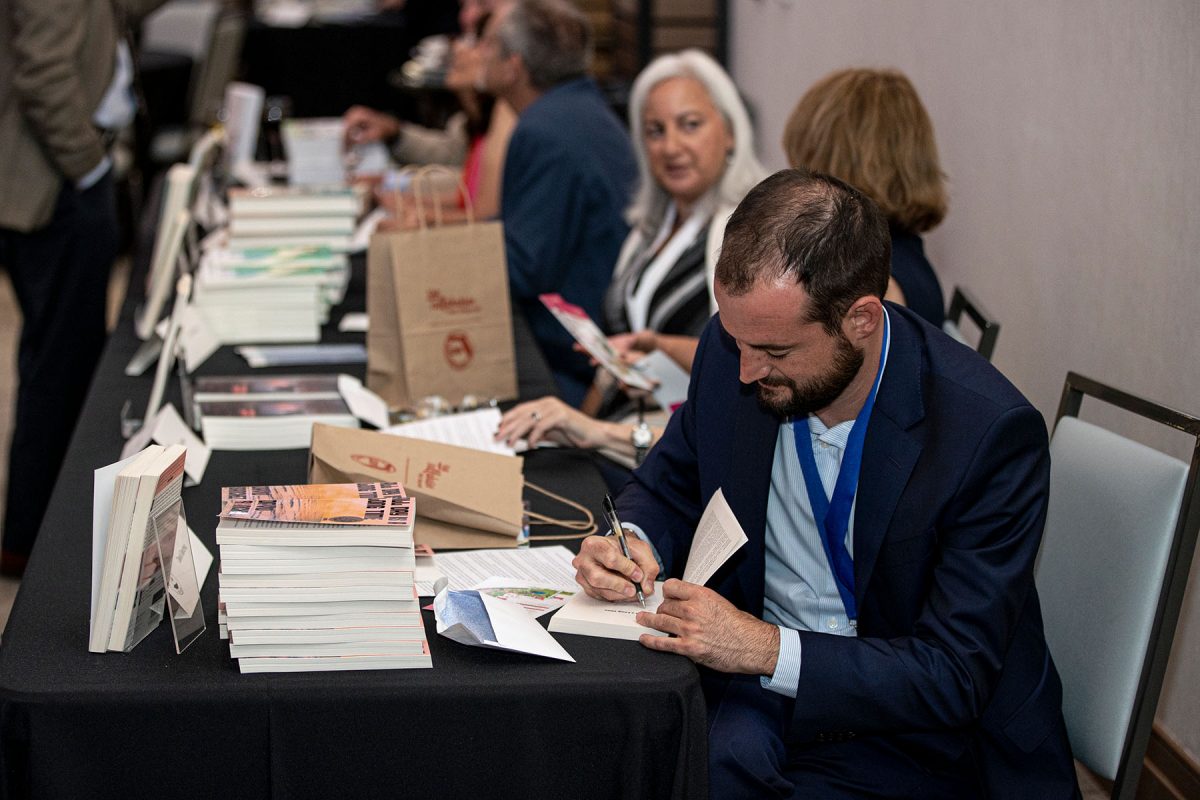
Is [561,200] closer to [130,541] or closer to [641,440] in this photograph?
[641,440]

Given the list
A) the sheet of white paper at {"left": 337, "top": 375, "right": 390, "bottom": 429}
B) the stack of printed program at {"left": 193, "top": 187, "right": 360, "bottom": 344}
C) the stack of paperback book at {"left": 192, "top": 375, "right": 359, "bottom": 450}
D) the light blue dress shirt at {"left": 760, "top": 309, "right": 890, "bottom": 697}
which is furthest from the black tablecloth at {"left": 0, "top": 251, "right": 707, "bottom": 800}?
the stack of printed program at {"left": 193, "top": 187, "right": 360, "bottom": 344}

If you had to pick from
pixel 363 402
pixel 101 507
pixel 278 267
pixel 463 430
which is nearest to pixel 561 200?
pixel 278 267

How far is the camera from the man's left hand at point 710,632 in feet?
5.25

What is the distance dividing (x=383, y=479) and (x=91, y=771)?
23.1 inches

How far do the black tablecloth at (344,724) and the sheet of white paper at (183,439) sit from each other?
0.55 m

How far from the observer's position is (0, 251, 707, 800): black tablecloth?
151 cm

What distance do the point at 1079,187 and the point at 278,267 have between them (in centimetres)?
180

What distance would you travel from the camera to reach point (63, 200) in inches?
145

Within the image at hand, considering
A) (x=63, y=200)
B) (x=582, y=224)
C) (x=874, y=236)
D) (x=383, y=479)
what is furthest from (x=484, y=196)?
(x=874, y=236)

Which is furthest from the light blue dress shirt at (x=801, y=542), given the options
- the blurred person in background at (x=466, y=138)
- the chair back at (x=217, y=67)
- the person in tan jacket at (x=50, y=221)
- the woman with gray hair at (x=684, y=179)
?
the chair back at (x=217, y=67)

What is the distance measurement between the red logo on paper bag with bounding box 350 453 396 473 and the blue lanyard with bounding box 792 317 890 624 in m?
0.61

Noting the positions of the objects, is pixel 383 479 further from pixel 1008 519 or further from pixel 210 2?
pixel 210 2

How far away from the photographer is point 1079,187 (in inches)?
99.6

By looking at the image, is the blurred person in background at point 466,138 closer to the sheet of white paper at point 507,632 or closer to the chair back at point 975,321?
the chair back at point 975,321
